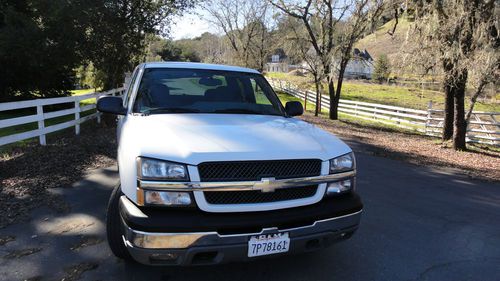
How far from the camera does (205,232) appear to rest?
2678 millimetres

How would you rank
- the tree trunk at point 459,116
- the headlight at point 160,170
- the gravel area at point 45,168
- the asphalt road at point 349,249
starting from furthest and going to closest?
the tree trunk at point 459,116
the gravel area at point 45,168
the asphalt road at point 349,249
the headlight at point 160,170

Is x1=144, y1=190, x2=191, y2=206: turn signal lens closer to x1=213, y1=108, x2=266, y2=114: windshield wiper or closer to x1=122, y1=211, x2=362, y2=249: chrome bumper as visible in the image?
x1=122, y1=211, x2=362, y2=249: chrome bumper

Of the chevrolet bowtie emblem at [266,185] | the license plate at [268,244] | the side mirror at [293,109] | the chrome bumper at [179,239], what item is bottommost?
the license plate at [268,244]

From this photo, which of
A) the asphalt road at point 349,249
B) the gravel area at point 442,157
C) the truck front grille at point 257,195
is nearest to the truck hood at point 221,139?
the truck front grille at point 257,195

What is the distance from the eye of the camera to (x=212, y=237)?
8.83ft

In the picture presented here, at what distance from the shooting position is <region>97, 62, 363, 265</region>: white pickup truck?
271 centimetres

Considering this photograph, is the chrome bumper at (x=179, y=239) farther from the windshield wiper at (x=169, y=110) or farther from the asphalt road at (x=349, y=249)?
the windshield wiper at (x=169, y=110)

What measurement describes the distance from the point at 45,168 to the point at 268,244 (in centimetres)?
548

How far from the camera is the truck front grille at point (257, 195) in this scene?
282 cm

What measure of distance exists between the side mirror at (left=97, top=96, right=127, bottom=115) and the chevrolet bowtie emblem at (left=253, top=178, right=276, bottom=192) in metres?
2.13

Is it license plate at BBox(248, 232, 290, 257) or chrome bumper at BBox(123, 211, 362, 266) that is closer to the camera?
chrome bumper at BBox(123, 211, 362, 266)

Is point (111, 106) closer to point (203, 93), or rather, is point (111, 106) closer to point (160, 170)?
point (203, 93)

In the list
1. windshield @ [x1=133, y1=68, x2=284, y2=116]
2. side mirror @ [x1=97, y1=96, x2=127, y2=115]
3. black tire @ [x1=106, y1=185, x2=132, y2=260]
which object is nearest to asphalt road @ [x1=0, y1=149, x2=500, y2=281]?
black tire @ [x1=106, y1=185, x2=132, y2=260]

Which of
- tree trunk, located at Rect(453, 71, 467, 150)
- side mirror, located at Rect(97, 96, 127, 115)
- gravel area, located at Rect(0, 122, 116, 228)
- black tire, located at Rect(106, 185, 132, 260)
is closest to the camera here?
black tire, located at Rect(106, 185, 132, 260)
